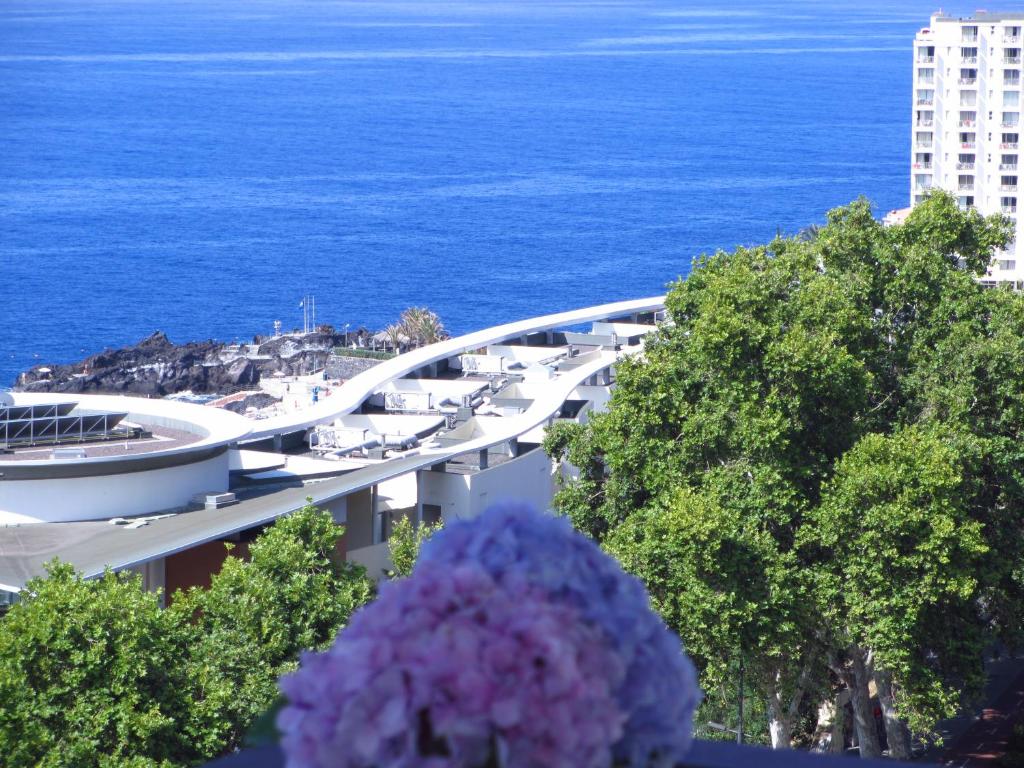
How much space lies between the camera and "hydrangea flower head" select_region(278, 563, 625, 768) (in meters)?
3.96

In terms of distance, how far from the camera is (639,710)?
424cm

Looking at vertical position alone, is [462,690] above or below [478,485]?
below

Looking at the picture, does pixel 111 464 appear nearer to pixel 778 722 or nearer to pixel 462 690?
pixel 778 722

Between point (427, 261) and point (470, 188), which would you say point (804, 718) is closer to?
point (427, 261)

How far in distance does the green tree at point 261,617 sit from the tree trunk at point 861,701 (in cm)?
Answer: 871

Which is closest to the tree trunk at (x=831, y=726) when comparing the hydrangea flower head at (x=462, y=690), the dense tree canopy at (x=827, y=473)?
the dense tree canopy at (x=827, y=473)

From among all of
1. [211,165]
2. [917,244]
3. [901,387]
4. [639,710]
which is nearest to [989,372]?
[901,387]

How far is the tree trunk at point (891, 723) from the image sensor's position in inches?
1013

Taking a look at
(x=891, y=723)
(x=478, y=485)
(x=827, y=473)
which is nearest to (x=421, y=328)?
(x=478, y=485)

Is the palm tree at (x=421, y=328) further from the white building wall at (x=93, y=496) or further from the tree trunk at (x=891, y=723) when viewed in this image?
the tree trunk at (x=891, y=723)

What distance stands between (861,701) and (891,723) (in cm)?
99

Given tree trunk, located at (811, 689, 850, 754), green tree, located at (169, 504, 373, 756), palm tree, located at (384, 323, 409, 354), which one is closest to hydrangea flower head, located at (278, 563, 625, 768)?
green tree, located at (169, 504, 373, 756)

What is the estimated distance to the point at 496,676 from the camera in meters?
4.01

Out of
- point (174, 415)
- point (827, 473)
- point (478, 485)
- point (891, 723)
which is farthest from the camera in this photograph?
point (174, 415)
